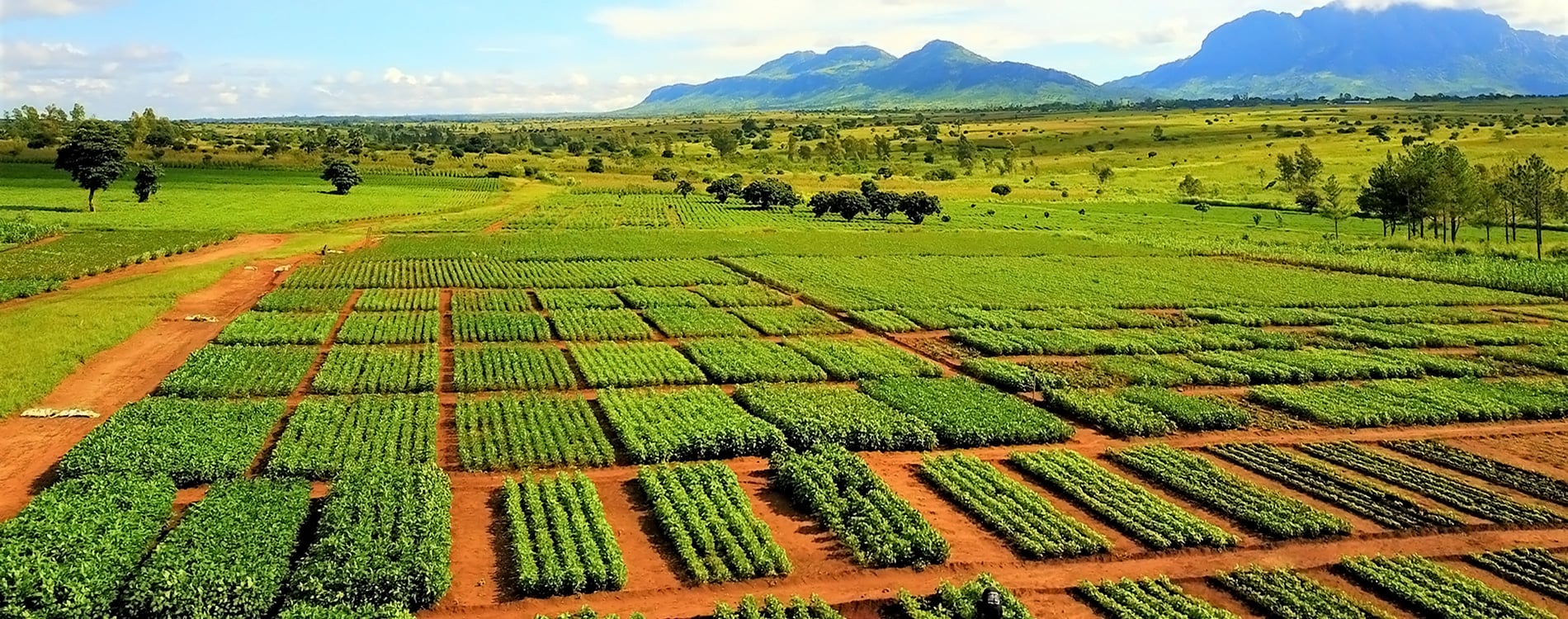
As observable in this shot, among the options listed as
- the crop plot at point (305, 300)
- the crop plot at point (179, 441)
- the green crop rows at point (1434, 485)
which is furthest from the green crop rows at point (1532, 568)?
the crop plot at point (305, 300)

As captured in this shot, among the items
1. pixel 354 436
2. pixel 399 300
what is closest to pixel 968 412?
pixel 354 436

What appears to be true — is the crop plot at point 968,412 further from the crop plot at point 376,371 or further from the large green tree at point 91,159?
the large green tree at point 91,159

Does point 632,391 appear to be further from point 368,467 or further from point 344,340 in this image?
point 344,340

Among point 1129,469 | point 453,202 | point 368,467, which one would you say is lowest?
point 1129,469

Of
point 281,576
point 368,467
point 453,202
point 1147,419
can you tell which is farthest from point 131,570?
point 453,202

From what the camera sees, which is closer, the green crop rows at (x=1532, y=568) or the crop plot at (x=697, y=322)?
the green crop rows at (x=1532, y=568)
